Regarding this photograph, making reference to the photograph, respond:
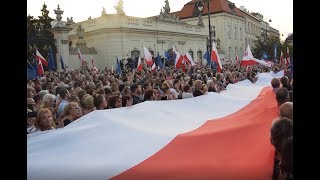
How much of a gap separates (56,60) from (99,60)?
25.9 ft

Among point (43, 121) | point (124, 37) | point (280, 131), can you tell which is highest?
point (124, 37)

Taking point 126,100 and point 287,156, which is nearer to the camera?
point 287,156

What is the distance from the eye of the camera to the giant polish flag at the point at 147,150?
3615 mm

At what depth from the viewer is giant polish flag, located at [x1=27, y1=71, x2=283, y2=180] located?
3.62 meters

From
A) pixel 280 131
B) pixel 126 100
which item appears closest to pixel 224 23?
pixel 126 100

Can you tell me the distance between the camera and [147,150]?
4398 millimetres

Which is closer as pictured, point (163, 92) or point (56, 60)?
point (163, 92)

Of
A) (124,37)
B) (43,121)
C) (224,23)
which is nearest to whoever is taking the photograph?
(43,121)

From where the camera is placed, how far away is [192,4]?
71.1 metres

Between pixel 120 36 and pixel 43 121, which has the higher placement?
pixel 120 36

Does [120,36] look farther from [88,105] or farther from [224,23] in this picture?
[224,23]

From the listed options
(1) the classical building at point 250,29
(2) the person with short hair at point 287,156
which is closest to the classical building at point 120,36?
(2) the person with short hair at point 287,156
